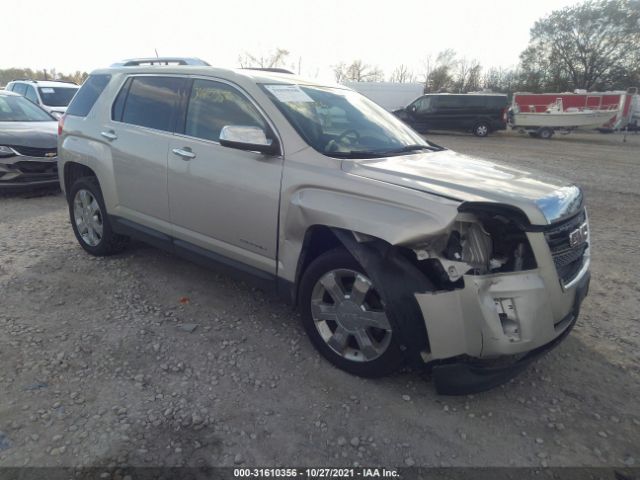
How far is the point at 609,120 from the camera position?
75.5 feet

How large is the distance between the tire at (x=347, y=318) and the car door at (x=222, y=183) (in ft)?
1.39

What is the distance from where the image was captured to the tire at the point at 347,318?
265cm

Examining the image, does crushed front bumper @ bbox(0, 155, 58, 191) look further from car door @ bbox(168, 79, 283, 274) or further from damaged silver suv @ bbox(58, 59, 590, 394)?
car door @ bbox(168, 79, 283, 274)

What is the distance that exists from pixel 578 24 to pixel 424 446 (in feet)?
145

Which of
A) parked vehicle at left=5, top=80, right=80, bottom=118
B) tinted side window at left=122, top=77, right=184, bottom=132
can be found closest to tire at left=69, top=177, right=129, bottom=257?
tinted side window at left=122, top=77, right=184, bottom=132

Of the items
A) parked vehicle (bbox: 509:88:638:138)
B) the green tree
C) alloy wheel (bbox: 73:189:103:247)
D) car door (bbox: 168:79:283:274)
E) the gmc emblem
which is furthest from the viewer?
the green tree

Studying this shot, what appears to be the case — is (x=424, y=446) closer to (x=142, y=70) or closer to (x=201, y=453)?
(x=201, y=453)

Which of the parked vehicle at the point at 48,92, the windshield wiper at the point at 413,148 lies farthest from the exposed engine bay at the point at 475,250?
the parked vehicle at the point at 48,92

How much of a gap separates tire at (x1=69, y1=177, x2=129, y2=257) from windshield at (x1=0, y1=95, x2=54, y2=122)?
410cm

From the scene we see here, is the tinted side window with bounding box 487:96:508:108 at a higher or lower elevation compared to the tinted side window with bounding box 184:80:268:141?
higher

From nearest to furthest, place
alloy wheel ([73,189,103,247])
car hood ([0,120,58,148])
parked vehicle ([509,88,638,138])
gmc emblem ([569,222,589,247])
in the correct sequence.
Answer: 1. gmc emblem ([569,222,589,247])
2. alloy wheel ([73,189,103,247])
3. car hood ([0,120,58,148])
4. parked vehicle ([509,88,638,138])

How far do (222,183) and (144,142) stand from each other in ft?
3.51

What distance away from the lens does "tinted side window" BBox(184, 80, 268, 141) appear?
3232mm

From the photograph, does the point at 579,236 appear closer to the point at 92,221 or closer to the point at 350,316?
the point at 350,316
